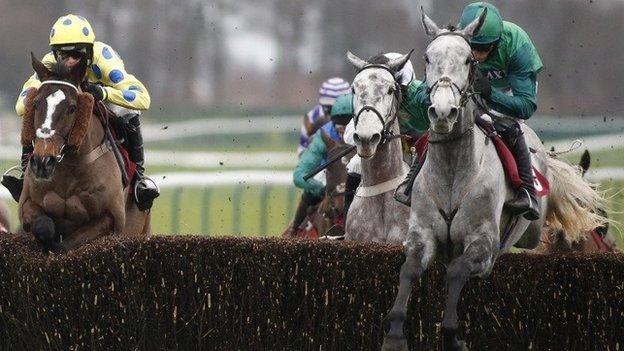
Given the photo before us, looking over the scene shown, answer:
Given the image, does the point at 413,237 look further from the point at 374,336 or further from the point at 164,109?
the point at 164,109

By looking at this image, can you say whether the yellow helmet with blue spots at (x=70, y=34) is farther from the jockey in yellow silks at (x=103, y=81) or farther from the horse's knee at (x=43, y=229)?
the horse's knee at (x=43, y=229)

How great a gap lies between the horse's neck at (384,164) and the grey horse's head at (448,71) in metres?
1.58

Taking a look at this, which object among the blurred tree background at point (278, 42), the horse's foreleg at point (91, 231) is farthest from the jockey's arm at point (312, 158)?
the horse's foreleg at point (91, 231)

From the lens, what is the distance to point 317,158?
468 inches

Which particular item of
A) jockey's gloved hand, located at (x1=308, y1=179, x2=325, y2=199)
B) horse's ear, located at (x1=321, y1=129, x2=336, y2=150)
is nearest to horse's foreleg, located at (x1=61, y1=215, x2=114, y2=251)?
horse's ear, located at (x1=321, y1=129, x2=336, y2=150)

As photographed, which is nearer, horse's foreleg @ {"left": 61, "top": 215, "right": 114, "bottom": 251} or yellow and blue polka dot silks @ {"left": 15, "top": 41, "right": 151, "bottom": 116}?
horse's foreleg @ {"left": 61, "top": 215, "right": 114, "bottom": 251}

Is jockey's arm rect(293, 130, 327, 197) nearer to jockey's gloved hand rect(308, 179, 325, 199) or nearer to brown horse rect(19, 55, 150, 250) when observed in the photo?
jockey's gloved hand rect(308, 179, 325, 199)

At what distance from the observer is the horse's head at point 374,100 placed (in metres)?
7.38

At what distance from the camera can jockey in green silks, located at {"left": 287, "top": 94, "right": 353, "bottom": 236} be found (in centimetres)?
1066

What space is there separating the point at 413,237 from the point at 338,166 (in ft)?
15.0

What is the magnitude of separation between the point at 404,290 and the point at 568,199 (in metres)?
2.39

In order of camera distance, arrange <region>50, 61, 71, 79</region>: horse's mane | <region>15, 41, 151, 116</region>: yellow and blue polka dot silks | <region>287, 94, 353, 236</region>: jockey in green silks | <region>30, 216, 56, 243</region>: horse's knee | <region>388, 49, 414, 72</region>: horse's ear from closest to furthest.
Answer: <region>388, 49, 414, 72</region>: horse's ear, <region>30, 216, 56, 243</region>: horse's knee, <region>50, 61, 71, 79</region>: horse's mane, <region>15, 41, 151, 116</region>: yellow and blue polka dot silks, <region>287, 94, 353, 236</region>: jockey in green silks

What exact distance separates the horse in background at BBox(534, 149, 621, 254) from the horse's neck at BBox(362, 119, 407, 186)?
1.24 metres

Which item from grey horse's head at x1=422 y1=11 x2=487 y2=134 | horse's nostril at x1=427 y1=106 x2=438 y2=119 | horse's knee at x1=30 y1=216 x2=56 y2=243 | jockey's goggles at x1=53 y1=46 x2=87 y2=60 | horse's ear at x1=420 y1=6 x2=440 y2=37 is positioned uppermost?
horse's ear at x1=420 y1=6 x2=440 y2=37
